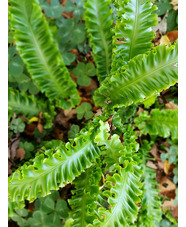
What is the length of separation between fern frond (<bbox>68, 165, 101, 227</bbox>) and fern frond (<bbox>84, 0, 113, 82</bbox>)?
762 mm

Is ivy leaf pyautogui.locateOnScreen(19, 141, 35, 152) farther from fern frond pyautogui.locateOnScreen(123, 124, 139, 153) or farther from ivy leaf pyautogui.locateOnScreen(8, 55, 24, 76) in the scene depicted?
fern frond pyautogui.locateOnScreen(123, 124, 139, 153)

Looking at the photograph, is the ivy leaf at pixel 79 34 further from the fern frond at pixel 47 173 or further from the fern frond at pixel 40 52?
the fern frond at pixel 47 173

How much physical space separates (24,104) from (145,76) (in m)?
1.02

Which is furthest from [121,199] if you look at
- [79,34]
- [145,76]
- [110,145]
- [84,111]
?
[79,34]

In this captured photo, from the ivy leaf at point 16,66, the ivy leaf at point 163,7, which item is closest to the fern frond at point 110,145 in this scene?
the ivy leaf at point 163,7

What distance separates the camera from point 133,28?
3.99ft

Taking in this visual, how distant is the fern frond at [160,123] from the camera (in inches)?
62.4

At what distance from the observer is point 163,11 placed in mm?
1433

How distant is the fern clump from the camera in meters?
1.10

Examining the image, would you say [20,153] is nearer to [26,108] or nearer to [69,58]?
[26,108]
